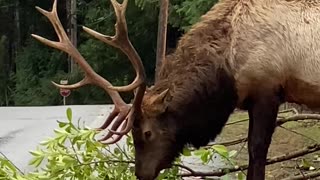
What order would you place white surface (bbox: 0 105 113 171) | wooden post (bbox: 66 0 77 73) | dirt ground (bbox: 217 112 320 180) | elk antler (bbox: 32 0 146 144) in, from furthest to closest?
wooden post (bbox: 66 0 77 73) < white surface (bbox: 0 105 113 171) < dirt ground (bbox: 217 112 320 180) < elk antler (bbox: 32 0 146 144)

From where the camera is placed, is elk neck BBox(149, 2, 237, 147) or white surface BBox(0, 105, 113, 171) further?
white surface BBox(0, 105, 113, 171)

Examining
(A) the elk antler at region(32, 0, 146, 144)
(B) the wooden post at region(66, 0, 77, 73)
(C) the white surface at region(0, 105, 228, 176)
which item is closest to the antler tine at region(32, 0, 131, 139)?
(A) the elk antler at region(32, 0, 146, 144)

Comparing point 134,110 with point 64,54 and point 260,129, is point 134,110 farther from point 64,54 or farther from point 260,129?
point 64,54

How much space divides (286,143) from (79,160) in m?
3.78

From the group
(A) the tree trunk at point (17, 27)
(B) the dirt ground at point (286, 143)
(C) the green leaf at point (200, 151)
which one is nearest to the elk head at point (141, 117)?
(C) the green leaf at point (200, 151)

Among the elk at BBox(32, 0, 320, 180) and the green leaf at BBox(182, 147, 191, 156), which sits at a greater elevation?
the elk at BBox(32, 0, 320, 180)

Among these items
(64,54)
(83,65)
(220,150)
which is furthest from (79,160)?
(64,54)

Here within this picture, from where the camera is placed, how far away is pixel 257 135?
567cm

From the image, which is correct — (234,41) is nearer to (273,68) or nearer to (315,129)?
(273,68)

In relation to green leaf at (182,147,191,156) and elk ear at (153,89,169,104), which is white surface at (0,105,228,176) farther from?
elk ear at (153,89,169,104)

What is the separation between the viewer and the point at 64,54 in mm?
32500

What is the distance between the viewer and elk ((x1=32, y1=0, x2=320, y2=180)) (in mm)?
5578

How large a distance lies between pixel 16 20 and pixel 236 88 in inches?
1220

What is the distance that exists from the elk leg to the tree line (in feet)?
41.5
